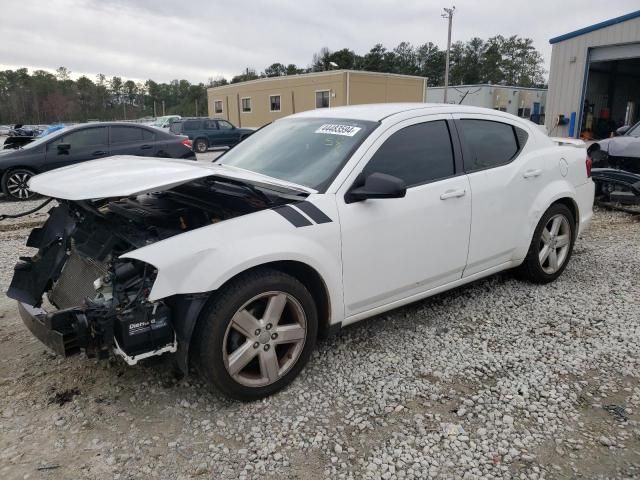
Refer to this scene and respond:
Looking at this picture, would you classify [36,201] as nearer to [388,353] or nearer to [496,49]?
[388,353]

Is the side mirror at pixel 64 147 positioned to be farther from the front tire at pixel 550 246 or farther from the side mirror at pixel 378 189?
the front tire at pixel 550 246

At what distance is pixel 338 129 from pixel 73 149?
8.28 meters

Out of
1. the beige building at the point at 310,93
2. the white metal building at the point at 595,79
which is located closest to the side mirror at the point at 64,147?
the white metal building at the point at 595,79

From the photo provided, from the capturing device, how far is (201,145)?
930 inches

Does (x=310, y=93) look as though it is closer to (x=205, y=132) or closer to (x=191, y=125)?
(x=205, y=132)

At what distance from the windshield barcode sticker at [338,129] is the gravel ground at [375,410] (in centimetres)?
147

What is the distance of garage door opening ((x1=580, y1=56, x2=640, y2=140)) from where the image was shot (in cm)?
1936

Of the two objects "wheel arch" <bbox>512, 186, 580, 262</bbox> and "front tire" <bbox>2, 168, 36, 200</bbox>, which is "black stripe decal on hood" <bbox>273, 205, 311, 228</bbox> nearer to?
"wheel arch" <bbox>512, 186, 580, 262</bbox>

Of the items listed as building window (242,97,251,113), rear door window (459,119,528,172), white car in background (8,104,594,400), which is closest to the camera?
white car in background (8,104,594,400)

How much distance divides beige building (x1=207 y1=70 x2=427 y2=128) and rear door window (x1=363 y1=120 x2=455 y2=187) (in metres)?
28.7

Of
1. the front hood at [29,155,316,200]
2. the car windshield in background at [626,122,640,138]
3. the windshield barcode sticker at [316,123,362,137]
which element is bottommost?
the front hood at [29,155,316,200]

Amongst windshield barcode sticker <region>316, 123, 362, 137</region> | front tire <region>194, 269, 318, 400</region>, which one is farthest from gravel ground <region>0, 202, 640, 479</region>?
windshield barcode sticker <region>316, 123, 362, 137</region>

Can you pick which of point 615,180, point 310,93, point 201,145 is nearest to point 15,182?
point 615,180

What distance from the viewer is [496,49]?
291 feet
